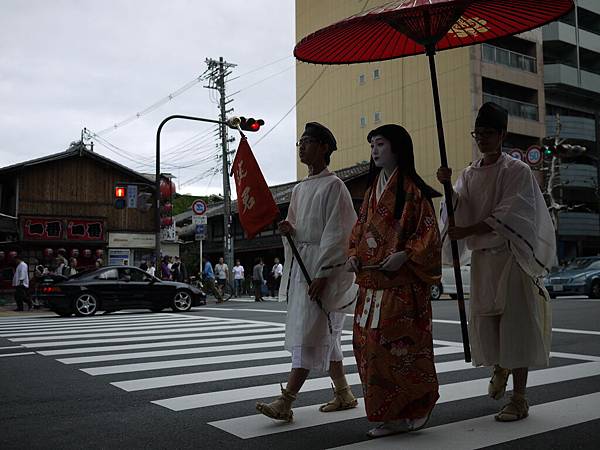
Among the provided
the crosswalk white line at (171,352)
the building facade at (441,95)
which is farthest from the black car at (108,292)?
the building facade at (441,95)

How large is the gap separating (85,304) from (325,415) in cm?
1164

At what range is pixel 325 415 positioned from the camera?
404cm

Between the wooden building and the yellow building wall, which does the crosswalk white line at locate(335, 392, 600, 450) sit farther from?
the yellow building wall

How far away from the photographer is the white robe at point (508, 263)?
3885 millimetres

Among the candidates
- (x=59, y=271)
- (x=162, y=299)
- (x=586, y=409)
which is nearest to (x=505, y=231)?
(x=586, y=409)

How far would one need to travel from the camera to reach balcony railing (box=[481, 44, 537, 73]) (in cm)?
3022

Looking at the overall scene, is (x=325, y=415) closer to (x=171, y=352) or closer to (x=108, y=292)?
(x=171, y=352)

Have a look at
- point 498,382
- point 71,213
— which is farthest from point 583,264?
point 71,213

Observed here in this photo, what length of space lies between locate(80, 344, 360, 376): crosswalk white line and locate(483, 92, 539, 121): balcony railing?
86.2 ft

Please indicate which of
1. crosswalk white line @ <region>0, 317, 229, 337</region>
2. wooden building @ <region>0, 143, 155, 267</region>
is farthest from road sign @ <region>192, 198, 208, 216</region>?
crosswalk white line @ <region>0, 317, 229, 337</region>

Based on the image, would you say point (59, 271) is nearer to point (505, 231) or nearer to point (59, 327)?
point (59, 327)

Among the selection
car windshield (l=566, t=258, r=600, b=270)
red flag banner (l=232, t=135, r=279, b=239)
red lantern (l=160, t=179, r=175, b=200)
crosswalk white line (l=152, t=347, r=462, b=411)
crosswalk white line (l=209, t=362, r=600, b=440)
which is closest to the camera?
crosswalk white line (l=209, t=362, r=600, b=440)

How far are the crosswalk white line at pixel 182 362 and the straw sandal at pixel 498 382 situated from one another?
10.1 ft

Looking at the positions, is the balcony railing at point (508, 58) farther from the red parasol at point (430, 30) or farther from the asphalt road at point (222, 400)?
the red parasol at point (430, 30)
